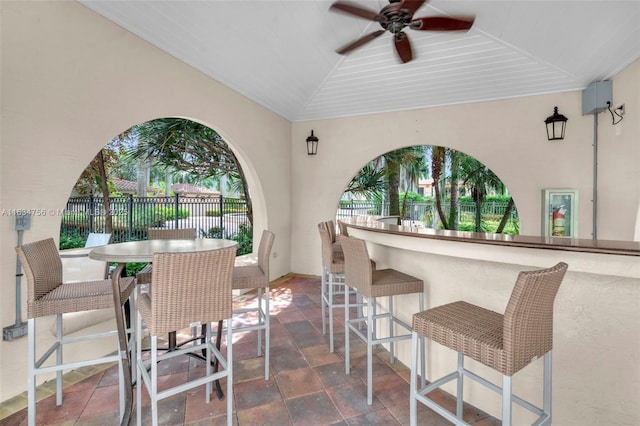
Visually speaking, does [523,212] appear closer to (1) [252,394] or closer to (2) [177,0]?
(1) [252,394]

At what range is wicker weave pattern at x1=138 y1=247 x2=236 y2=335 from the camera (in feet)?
5.08

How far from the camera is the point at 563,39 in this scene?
3014 millimetres

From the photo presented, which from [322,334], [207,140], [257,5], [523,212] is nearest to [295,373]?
[322,334]

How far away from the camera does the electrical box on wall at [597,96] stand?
3.43 metres

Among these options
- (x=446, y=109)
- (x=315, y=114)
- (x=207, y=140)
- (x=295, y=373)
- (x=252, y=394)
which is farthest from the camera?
(x=207, y=140)

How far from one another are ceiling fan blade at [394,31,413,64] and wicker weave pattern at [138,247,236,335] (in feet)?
7.59

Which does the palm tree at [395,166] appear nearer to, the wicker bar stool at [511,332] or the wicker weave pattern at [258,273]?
the wicker weave pattern at [258,273]

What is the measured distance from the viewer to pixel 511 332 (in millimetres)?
1193

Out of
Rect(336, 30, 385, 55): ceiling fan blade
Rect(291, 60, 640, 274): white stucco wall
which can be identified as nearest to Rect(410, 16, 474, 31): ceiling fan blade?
Rect(336, 30, 385, 55): ceiling fan blade

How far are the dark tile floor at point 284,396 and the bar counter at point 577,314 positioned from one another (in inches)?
16.5

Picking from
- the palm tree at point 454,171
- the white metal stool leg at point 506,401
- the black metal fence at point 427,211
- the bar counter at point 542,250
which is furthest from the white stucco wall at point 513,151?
the black metal fence at point 427,211

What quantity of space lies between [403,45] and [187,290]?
2735mm

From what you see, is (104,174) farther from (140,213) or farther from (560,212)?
(560,212)

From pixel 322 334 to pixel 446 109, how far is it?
12.1ft
